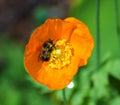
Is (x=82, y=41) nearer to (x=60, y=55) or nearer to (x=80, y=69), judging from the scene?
(x=60, y=55)

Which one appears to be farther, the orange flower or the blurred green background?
the blurred green background

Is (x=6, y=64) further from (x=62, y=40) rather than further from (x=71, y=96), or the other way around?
(x=62, y=40)

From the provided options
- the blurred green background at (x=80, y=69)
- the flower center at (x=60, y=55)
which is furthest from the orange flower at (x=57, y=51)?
the blurred green background at (x=80, y=69)

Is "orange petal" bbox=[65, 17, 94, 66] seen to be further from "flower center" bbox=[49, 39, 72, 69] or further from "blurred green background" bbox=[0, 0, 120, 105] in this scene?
"blurred green background" bbox=[0, 0, 120, 105]

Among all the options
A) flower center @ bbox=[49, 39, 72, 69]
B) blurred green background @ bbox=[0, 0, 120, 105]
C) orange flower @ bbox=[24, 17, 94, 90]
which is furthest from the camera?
blurred green background @ bbox=[0, 0, 120, 105]

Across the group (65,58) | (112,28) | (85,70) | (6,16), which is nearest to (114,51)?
(112,28)

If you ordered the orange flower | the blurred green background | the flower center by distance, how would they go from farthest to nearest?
the blurred green background
the flower center
the orange flower

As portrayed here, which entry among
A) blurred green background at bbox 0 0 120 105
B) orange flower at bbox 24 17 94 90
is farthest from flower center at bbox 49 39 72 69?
blurred green background at bbox 0 0 120 105
